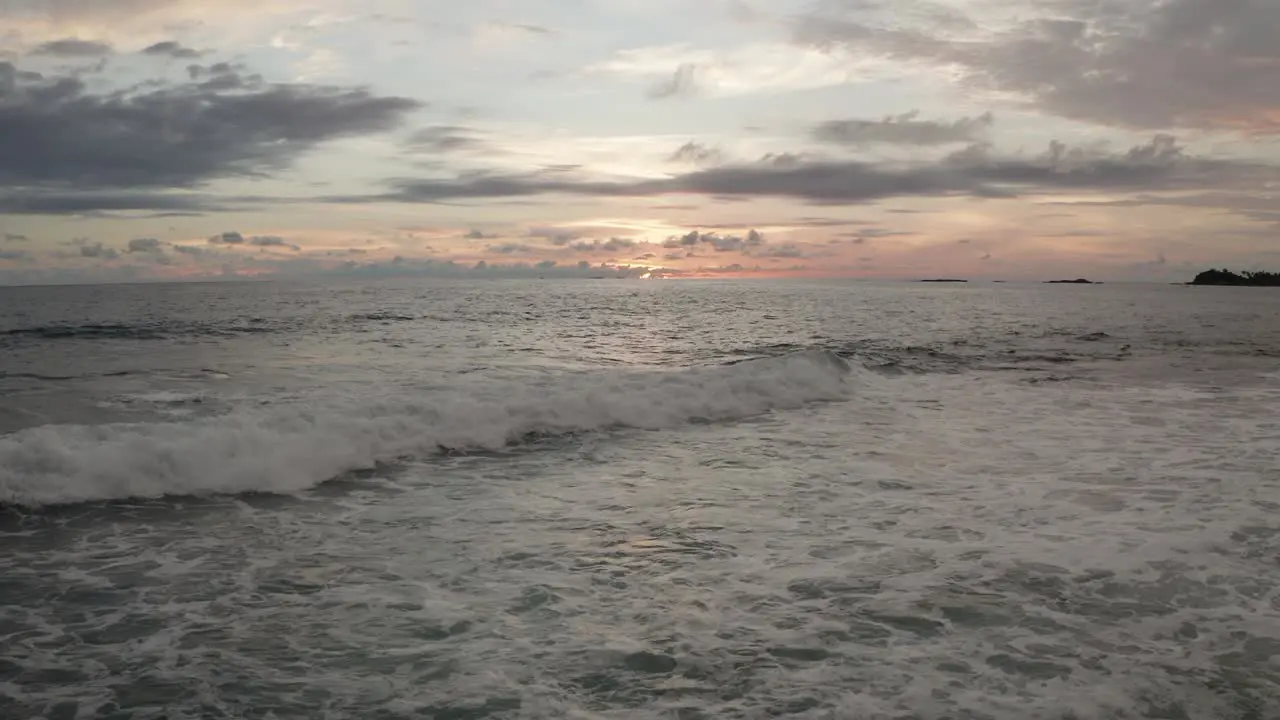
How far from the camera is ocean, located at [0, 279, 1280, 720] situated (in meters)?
5.21

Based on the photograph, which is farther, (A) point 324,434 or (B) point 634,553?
(A) point 324,434

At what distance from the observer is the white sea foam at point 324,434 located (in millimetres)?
10320

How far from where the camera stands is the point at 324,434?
41.2 ft

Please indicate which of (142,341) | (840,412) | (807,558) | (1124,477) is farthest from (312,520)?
(142,341)

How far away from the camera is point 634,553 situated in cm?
789

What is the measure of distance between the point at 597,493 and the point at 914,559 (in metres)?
4.15

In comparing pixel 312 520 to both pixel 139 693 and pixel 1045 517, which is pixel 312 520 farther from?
pixel 1045 517

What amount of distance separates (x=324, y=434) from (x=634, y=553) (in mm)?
6698

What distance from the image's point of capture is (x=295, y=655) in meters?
5.67

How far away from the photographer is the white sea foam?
33.9ft

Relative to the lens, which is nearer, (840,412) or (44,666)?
(44,666)

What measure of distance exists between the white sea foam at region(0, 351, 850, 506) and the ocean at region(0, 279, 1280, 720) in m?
0.05

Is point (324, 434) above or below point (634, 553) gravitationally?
above

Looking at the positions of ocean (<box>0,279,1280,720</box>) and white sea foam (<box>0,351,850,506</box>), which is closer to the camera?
ocean (<box>0,279,1280,720</box>)
